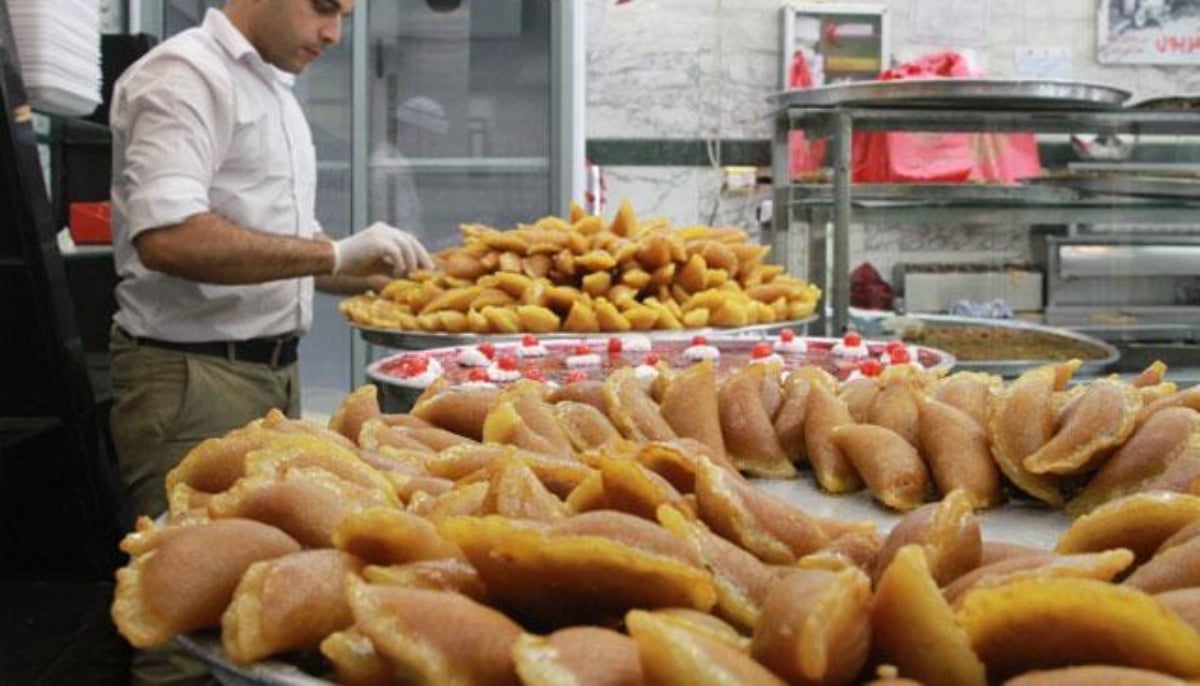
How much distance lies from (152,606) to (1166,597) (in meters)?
0.65

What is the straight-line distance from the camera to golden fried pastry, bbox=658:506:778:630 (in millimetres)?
805

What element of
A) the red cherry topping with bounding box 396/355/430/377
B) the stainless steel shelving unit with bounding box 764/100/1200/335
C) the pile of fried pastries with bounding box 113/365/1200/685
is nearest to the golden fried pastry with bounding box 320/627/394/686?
the pile of fried pastries with bounding box 113/365/1200/685

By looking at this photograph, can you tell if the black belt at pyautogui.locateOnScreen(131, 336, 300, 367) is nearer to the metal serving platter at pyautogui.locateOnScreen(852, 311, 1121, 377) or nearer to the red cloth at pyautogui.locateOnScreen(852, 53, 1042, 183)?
the metal serving platter at pyautogui.locateOnScreen(852, 311, 1121, 377)

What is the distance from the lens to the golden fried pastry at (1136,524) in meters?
0.87

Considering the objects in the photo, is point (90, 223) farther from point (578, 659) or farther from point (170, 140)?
point (578, 659)

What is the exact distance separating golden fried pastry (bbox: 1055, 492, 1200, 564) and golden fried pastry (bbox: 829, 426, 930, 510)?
0.41m

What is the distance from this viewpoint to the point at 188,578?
0.86 metres

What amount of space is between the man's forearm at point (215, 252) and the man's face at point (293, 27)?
0.50 meters

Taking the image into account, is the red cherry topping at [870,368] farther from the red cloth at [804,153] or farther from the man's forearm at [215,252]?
the man's forearm at [215,252]

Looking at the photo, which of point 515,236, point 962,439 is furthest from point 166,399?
point 962,439

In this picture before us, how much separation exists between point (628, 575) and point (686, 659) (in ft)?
0.41

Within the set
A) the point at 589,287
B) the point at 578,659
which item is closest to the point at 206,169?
the point at 589,287

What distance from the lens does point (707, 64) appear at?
6457 mm

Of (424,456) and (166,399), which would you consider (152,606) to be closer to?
(424,456)
